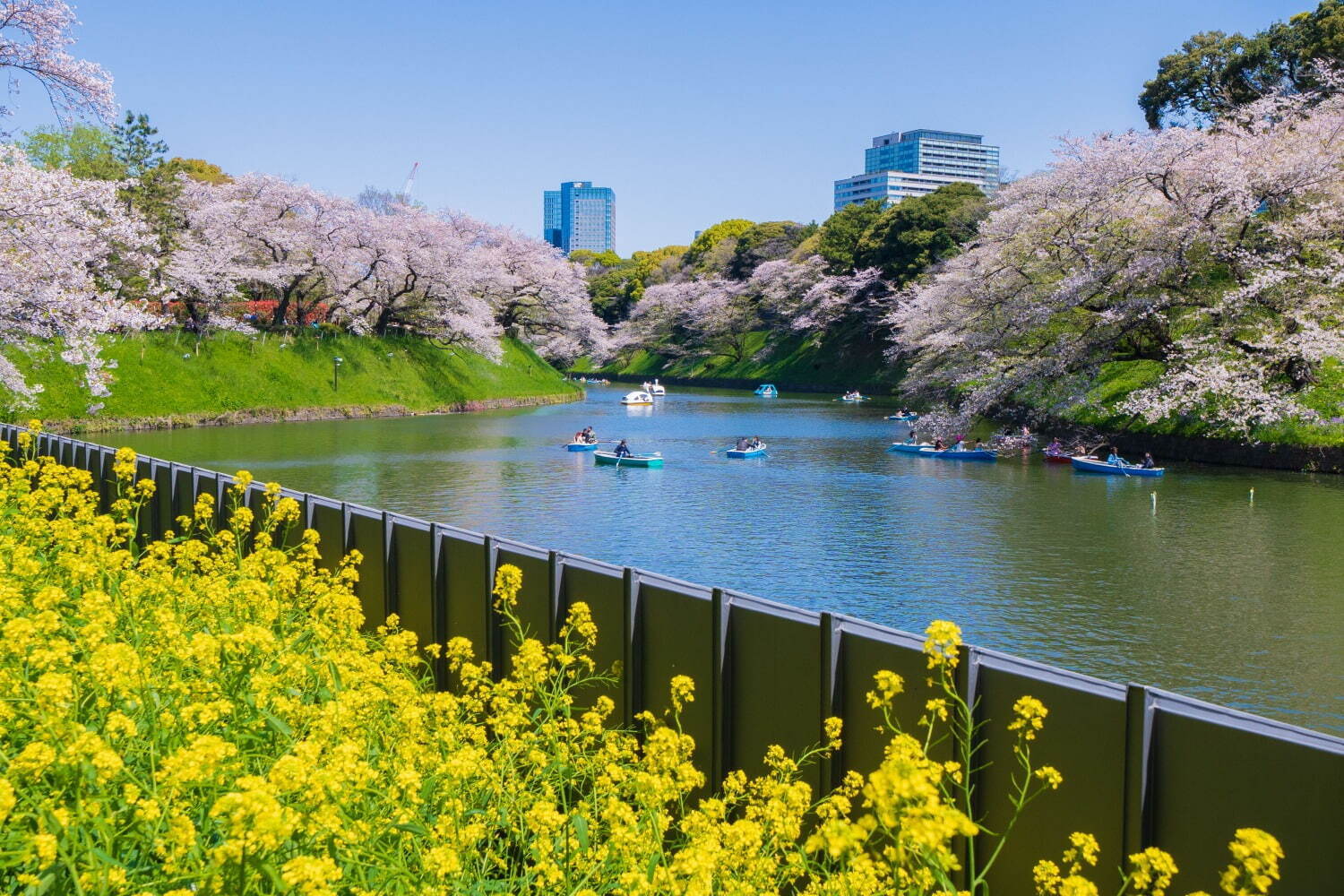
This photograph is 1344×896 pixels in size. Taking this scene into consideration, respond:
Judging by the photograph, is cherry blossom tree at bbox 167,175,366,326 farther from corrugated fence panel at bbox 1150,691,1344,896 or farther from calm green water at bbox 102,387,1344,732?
corrugated fence panel at bbox 1150,691,1344,896

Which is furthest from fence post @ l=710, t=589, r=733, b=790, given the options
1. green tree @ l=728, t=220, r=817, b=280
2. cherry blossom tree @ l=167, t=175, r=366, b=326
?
green tree @ l=728, t=220, r=817, b=280

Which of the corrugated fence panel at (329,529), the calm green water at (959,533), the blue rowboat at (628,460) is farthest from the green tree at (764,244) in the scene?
the corrugated fence panel at (329,529)

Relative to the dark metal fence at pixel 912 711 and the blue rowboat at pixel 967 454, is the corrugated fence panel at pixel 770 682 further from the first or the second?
the blue rowboat at pixel 967 454

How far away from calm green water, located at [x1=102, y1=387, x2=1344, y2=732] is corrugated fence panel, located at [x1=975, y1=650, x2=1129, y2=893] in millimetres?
8003

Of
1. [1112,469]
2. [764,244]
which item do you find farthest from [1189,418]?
[764,244]

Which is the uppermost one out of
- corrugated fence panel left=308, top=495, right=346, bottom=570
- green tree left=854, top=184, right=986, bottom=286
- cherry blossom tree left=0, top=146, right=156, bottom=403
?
green tree left=854, top=184, right=986, bottom=286

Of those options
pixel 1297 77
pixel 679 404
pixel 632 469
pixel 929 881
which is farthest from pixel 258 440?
pixel 1297 77

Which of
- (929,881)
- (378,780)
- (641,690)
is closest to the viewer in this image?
(929,881)

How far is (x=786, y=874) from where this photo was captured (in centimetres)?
504

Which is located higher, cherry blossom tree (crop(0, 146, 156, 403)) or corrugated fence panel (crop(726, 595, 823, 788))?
cherry blossom tree (crop(0, 146, 156, 403))

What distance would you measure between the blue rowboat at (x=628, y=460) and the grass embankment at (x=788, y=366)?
1714 inches

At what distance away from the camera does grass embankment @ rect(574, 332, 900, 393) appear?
77825 millimetres

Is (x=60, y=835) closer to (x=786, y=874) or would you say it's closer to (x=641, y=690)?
(x=786, y=874)

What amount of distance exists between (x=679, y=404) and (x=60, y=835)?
6348cm
